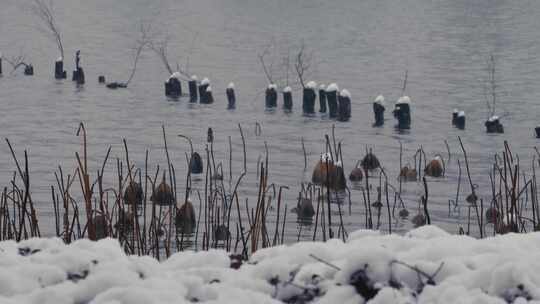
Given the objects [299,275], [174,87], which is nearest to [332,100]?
[174,87]

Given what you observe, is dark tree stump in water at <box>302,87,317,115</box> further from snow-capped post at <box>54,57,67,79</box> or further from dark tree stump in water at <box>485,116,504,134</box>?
snow-capped post at <box>54,57,67,79</box>

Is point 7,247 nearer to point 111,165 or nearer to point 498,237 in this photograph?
point 498,237

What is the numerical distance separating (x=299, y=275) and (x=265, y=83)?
41.0m

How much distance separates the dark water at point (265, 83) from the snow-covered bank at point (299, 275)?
1303 centimetres

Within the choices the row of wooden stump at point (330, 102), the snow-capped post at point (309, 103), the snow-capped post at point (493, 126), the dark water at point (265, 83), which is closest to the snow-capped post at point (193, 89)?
the row of wooden stump at point (330, 102)

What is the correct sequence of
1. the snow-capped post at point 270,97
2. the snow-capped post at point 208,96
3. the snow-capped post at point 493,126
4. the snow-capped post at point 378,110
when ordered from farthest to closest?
the snow-capped post at point 208,96 → the snow-capped post at point 270,97 → the snow-capped post at point 378,110 → the snow-capped post at point 493,126

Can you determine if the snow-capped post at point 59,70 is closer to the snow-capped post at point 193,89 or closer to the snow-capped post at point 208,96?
the snow-capped post at point 193,89

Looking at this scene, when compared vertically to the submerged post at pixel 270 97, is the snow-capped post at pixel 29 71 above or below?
above

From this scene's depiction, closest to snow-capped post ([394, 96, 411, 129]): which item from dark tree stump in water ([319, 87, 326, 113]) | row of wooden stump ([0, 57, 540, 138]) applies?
row of wooden stump ([0, 57, 540, 138])

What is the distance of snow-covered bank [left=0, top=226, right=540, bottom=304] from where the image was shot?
3789 millimetres

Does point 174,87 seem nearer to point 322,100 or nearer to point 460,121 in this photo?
point 322,100

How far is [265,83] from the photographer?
4491 cm

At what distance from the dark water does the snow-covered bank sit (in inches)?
513

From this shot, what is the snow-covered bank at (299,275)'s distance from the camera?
3.79 meters
